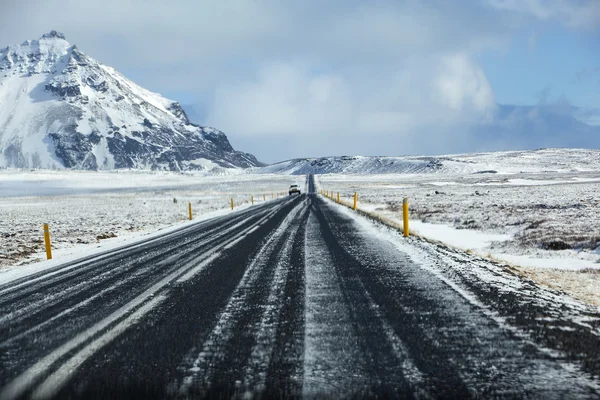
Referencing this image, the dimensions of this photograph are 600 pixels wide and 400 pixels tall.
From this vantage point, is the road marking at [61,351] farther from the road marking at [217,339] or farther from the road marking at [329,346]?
the road marking at [329,346]

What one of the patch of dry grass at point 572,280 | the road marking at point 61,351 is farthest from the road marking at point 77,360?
the patch of dry grass at point 572,280

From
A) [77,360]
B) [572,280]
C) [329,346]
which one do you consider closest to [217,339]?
[329,346]

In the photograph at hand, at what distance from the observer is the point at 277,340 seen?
14.6 feet

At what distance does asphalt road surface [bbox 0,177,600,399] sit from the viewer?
11.2ft

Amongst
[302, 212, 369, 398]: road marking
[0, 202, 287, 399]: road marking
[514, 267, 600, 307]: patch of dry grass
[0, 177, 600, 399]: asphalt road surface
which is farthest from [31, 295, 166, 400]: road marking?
[514, 267, 600, 307]: patch of dry grass

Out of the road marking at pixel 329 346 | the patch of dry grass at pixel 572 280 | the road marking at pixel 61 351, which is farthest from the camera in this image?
the patch of dry grass at pixel 572 280

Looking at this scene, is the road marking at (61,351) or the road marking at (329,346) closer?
the road marking at (329,346)

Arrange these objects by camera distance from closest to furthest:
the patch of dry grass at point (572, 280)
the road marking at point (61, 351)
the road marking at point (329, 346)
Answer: the road marking at point (329, 346) < the road marking at point (61, 351) < the patch of dry grass at point (572, 280)

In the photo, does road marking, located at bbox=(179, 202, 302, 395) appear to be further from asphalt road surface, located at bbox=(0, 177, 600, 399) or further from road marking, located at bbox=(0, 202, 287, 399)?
road marking, located at bbox=(0, 202, 287, 399)

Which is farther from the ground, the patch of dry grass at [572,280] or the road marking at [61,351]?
the road marking at [61,351]

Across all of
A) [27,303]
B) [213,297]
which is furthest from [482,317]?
[27,303]

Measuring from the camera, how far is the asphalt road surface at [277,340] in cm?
342

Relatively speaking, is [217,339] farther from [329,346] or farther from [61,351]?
[61,351]

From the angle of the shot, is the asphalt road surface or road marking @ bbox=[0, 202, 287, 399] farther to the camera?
road marking @ bbox=[0, 202, 287, 399]
